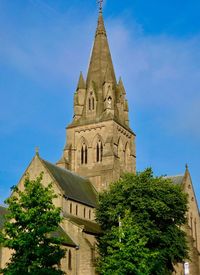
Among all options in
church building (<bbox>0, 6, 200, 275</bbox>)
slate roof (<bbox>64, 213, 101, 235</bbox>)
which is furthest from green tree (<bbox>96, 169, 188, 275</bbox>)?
church building (<bbox>0, 6, 200, 275</bbox>)

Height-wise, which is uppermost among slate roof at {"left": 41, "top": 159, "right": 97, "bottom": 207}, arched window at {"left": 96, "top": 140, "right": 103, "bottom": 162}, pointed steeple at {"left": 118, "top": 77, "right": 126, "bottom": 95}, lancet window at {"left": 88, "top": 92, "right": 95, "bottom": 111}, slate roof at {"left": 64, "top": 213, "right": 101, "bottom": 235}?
pointed steeple at {"left": 118, "top": 77, "right": 126, "bottom": 95}

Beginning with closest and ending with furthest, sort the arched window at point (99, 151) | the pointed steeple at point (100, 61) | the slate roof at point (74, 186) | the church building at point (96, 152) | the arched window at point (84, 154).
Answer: the slate roof at point (74, 186), the church building at point (96, 152), the arched window at point (99, 151), the arched window at point (84, 154), the pointed steeple at point (100, 61)

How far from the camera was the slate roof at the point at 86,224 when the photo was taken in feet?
186

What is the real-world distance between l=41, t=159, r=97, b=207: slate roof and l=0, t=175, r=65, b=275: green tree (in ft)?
74.1

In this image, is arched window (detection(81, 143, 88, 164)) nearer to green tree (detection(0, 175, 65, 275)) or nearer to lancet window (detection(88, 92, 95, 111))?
lancet window (detection(88, 92, 95, 111))

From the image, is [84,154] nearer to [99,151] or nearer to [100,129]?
[99,151]

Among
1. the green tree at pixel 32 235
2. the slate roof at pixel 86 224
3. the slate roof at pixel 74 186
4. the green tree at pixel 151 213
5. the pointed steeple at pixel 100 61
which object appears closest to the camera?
the green tree at pixel 32 235

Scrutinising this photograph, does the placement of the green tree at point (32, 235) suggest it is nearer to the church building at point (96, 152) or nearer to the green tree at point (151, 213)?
the green tree at point (151, 213)

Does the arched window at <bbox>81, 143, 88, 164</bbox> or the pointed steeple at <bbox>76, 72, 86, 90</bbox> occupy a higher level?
the pointed steeple at <bbox>76, 72, 86, 90</bbox>

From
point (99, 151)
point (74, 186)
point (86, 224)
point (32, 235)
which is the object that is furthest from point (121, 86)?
point (32, 235)

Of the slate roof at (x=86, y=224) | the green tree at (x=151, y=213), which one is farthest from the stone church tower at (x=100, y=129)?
the green tree at (x=151, y=213)

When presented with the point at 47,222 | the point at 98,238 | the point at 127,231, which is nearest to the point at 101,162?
the point at 98,238

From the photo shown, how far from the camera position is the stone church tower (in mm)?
71500

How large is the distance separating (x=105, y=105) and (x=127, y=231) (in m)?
34.6
